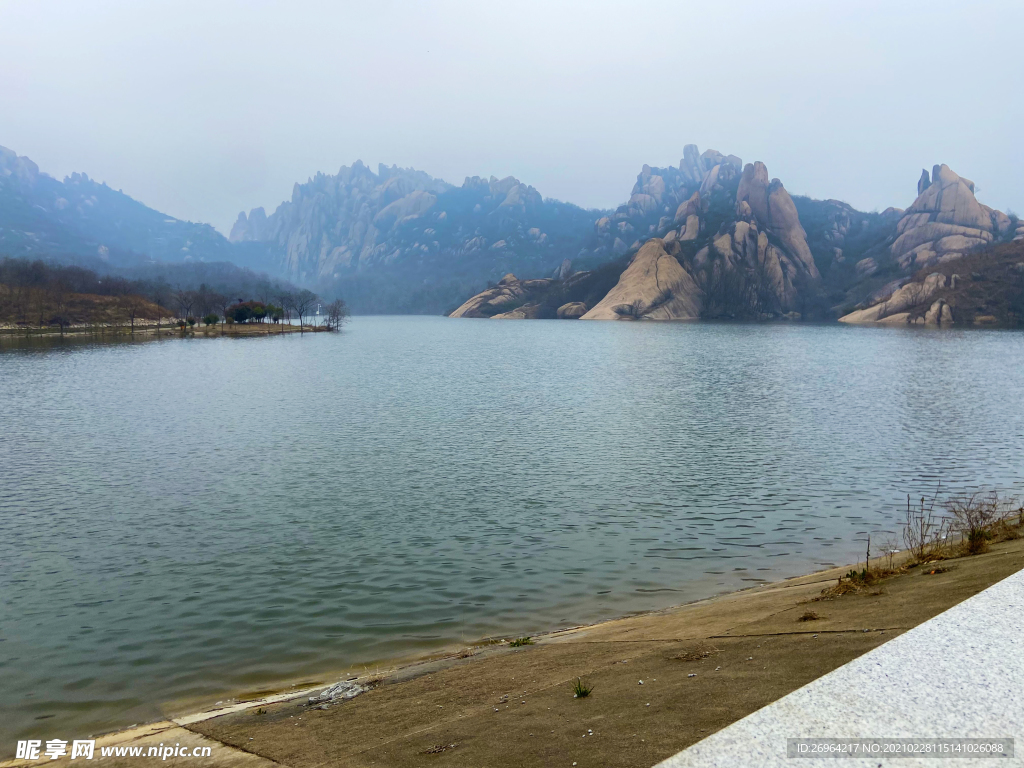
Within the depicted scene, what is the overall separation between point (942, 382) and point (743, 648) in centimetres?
6956

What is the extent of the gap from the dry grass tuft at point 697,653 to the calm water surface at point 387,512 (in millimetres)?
5850

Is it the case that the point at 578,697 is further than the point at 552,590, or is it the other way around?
the point at 552,590

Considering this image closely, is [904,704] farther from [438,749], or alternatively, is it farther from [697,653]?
[438,749]

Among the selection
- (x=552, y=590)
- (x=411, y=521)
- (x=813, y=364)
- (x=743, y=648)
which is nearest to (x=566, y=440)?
(x=411, y=521)

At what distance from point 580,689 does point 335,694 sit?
4.88 metres

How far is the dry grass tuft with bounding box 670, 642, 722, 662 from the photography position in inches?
408

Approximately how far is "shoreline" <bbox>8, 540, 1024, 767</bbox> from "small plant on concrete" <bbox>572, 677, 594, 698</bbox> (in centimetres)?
62

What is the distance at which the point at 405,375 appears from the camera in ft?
260

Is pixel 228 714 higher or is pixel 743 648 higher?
pixel 743 648

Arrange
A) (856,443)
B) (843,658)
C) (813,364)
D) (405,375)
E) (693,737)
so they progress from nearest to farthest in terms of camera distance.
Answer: (693,737) < (843,658) < (856,443) < (405,375) < (813,364)

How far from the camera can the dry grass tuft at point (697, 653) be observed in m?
10.4

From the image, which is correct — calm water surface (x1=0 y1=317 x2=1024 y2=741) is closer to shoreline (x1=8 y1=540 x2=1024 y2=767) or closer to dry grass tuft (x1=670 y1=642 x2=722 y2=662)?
shoreline (x1=8 y1=540 x2=1024 y2=767)

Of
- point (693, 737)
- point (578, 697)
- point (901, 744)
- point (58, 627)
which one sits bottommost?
point (58, 627)

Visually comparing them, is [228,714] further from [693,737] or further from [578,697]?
[693,737]
